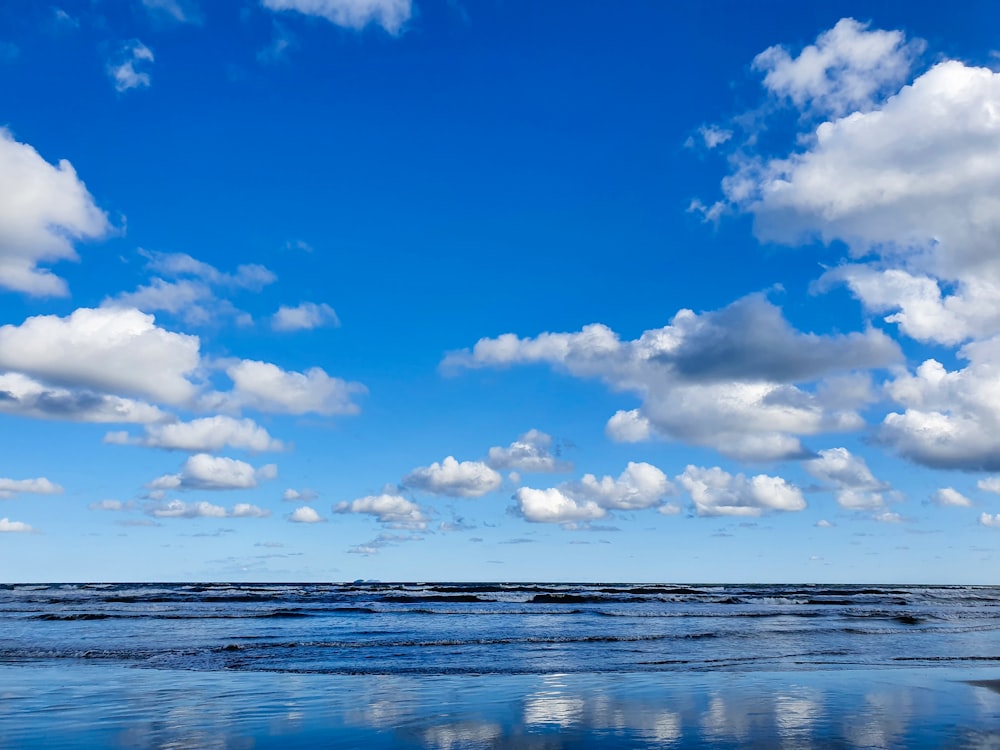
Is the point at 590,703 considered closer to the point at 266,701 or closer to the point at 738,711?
the point at 738,711

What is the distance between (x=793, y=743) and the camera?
36.9 feet

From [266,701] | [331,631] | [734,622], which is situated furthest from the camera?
[734,622]

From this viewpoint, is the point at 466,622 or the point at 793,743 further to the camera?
the point at 466,622

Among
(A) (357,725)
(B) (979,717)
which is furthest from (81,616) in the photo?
(B) (979,717)

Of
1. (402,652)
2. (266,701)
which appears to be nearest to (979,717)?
(266,701)

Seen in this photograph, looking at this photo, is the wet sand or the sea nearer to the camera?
the wet sand

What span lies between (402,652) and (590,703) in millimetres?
13217

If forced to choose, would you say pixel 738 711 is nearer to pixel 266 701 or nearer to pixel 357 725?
pixel 357 725

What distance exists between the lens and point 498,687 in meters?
17.4

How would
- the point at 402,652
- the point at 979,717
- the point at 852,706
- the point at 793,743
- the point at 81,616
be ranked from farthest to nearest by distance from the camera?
the point at 81,616 < the point at 402,652 < the point at 852,706 < the point at 979,717 < the point at 793,743

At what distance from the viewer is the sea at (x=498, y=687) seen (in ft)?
39.5

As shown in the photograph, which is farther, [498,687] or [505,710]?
[498,687]

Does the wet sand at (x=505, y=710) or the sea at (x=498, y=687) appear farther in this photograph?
the sea at (x=498, y=687)

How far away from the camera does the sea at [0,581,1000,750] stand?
12.0 metres
